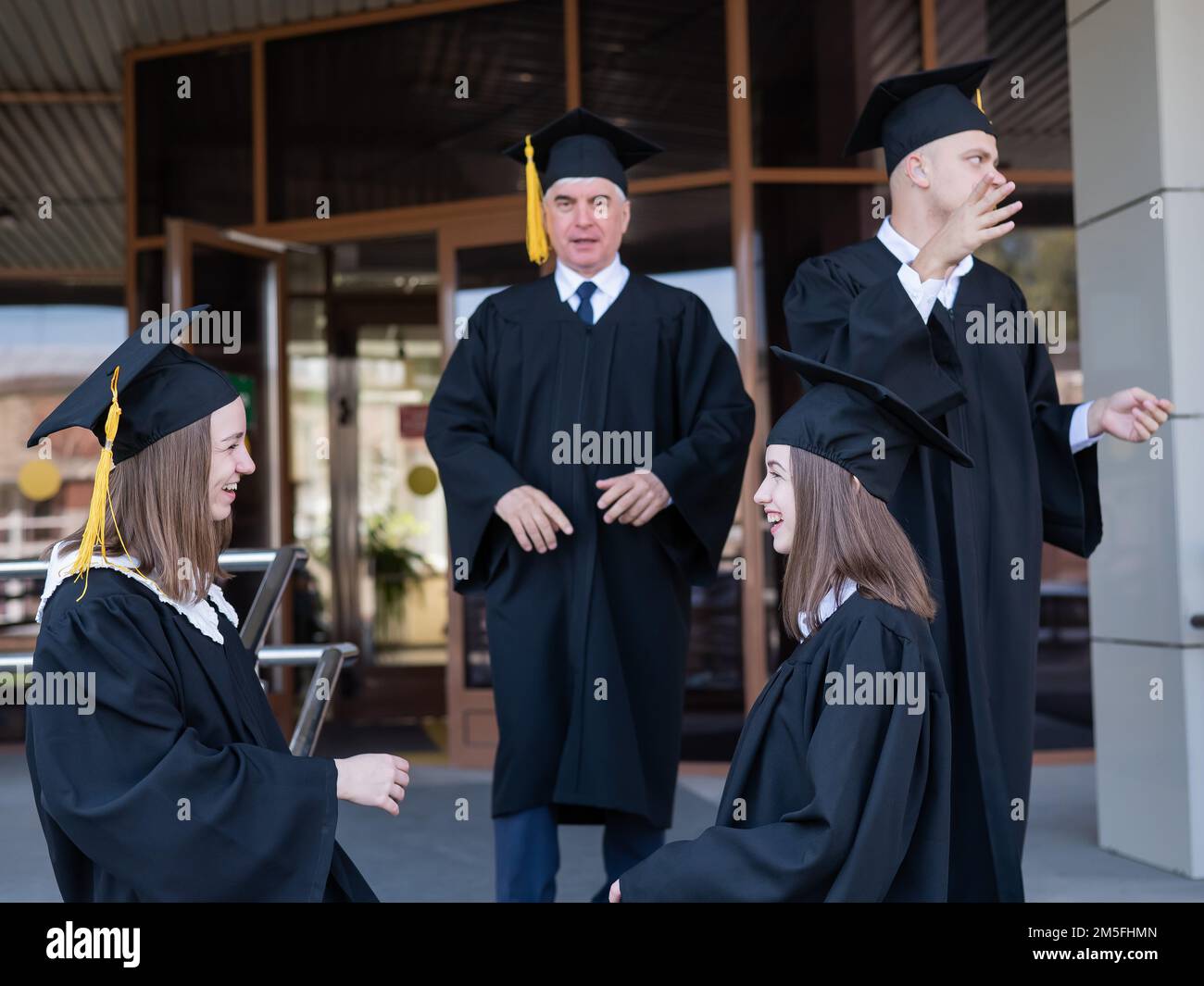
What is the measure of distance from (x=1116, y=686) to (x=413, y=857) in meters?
2.47

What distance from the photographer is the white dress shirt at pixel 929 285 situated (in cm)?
284

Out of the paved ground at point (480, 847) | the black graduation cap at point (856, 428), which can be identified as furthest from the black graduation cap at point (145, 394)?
the paved ground at point (480, 847)

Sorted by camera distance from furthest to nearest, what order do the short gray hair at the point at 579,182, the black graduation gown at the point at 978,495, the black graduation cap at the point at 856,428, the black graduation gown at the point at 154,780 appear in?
the short gray hair at the point at 579,182
the black graduation gown at the point at 978,495
the black graduation cap at the point at 856,428
the black graduation gown at the point at 154,780

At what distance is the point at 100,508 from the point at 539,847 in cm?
173

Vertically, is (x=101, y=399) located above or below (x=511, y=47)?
below

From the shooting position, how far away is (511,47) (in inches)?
274

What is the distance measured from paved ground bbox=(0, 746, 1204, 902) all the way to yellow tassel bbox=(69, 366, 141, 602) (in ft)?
6.55

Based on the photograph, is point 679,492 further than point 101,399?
Yes

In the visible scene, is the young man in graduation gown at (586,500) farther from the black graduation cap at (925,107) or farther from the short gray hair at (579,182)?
the black graduation cap at (925,107)

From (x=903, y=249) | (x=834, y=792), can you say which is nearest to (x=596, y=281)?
(x=903, y=249)
